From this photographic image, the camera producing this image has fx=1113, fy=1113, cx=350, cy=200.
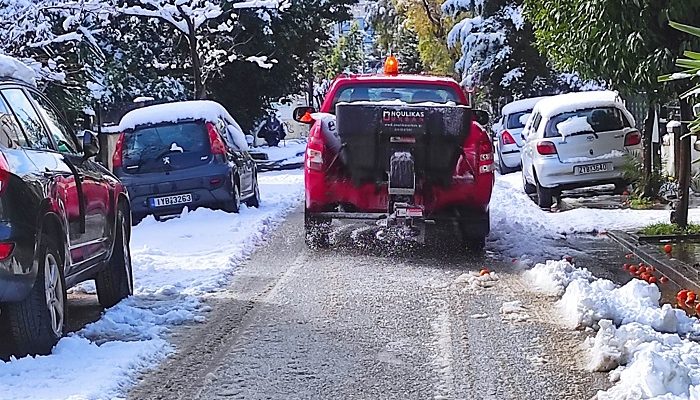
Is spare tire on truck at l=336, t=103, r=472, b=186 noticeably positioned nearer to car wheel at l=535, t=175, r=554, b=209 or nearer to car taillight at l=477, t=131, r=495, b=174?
car taillight at l=477, t=131, r=495, b=174

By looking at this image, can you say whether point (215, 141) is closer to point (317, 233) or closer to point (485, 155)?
point (317, 233)

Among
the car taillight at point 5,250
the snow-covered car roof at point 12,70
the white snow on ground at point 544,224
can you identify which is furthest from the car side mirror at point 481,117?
the car taillight at point 5,250

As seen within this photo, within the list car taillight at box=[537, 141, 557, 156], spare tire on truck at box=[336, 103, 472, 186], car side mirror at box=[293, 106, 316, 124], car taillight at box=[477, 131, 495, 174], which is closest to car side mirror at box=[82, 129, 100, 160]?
spare tire on truck at box=[336, 103, 472, 186]

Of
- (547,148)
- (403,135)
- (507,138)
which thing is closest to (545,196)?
(547,148)

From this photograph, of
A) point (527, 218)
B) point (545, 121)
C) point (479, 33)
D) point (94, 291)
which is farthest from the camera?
point (479, 33)

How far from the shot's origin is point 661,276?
10.1m

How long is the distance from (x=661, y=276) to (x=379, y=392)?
4.77 metres

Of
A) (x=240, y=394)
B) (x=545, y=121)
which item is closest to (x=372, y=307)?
(x=240, y=394)

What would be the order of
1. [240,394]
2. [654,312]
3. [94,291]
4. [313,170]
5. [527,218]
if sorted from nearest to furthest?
[240,394]
[654,312]
[94,291]
[313,170]
[527,218]

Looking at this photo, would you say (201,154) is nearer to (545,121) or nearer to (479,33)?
(545,121)

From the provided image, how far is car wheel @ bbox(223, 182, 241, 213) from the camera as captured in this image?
15195 mm

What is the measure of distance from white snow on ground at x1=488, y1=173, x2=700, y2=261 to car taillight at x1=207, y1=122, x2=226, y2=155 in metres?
3.78

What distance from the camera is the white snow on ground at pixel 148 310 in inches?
242

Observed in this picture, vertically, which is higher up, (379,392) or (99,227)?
(99,227)
